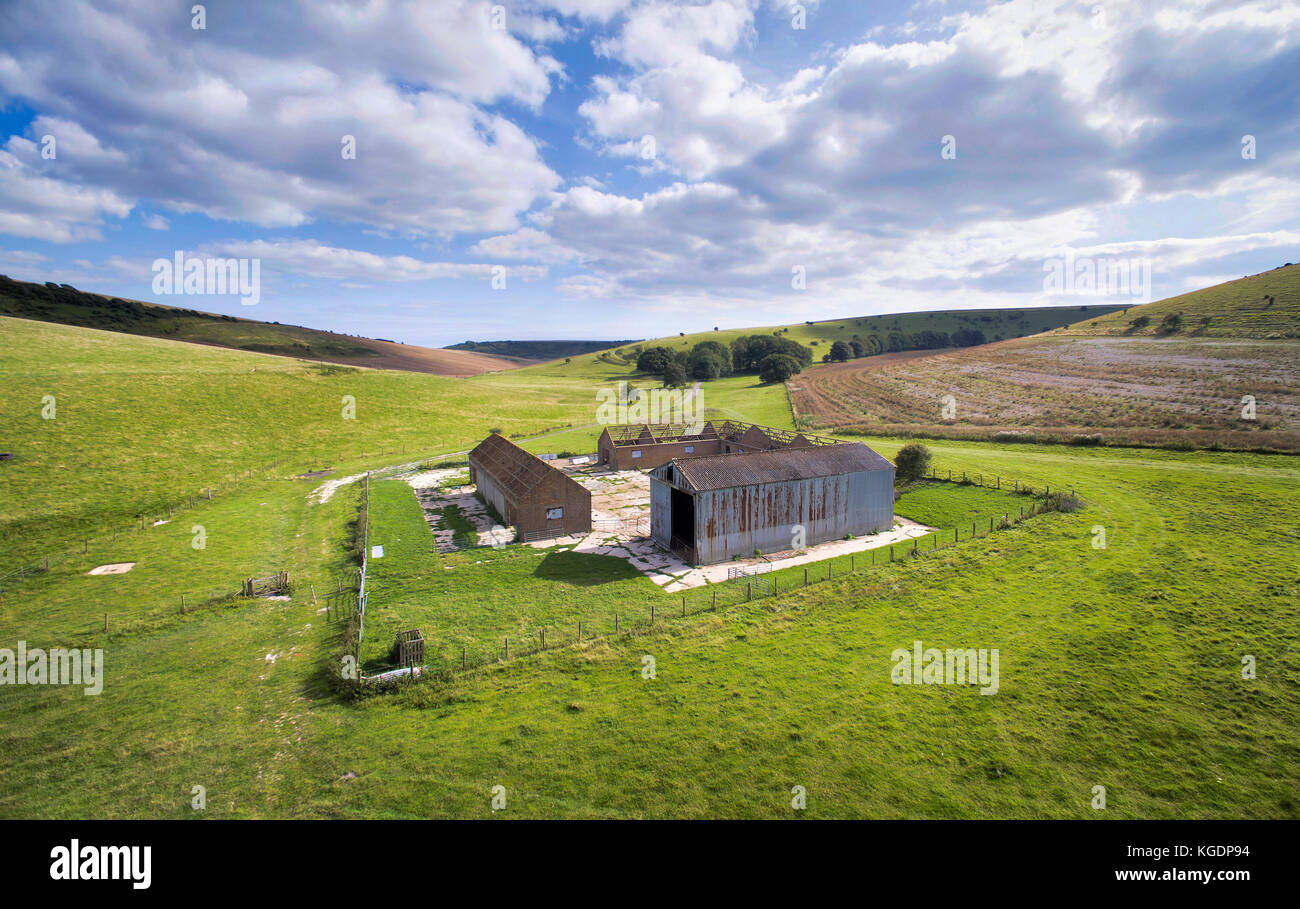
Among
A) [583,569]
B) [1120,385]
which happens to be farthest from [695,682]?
[1120,385]

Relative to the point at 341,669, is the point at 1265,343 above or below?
above

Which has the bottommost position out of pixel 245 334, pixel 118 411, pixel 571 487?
pixel 571 487

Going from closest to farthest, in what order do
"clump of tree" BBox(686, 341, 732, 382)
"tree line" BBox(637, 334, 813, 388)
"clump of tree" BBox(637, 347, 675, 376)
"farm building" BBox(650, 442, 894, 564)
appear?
"farm building" BBox(650, 442, 894, 564)
"tree line" BBox(637, 334, 813, 388)
"clump of tree" BBox(686, 341, 732, 382)
"clump of tree" BBox(637, 347, 675, 376)

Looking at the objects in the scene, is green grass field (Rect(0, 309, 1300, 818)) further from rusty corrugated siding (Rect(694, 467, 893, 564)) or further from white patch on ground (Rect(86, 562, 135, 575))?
rusty corrugated siding (Rect(694, 467, 893, 564))

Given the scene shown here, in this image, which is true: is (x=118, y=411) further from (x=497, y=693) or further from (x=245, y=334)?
(x=245, y=334)

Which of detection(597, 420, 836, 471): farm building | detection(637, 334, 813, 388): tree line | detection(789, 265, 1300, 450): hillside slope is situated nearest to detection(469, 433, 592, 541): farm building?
detection(597, 420, 836, 471): farm building

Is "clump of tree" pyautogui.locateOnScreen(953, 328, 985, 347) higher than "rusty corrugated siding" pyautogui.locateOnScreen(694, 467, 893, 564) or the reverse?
higher

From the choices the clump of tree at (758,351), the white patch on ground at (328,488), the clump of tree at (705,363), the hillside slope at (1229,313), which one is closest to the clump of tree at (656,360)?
the clump of tree at (705,363)
